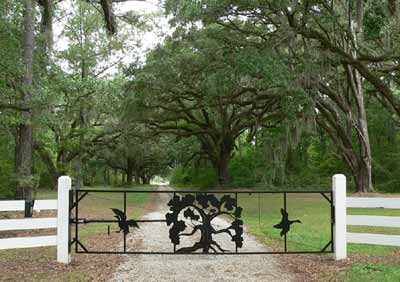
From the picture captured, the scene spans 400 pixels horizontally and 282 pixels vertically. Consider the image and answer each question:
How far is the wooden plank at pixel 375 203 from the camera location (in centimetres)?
714

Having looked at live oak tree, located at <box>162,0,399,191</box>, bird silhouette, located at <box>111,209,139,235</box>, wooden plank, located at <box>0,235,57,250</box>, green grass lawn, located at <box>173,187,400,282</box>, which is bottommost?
green grass lawn, located at <box>173,187,400,282</box>

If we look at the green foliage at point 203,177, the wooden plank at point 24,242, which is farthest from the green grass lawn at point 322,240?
the green foliage at point 203,177

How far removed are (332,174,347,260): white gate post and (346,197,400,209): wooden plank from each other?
0.69 feet

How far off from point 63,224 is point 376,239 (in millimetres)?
5027

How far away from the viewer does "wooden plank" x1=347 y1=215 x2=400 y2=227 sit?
7.18 m

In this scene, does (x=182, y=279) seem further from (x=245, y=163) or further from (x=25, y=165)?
(x=245, y=163)

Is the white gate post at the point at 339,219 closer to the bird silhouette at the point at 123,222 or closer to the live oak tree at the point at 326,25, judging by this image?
the bird silhouette at the point at 123,222

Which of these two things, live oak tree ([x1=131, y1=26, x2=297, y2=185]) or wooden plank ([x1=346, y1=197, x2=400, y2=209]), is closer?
wooden plank ([x1=346, y1=197, x2=400, y2=209])

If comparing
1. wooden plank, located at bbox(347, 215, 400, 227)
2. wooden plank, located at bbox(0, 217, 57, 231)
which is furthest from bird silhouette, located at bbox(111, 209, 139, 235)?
wooden plank, located at bbox(347, 215, 400, 227)

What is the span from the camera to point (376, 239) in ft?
24.3

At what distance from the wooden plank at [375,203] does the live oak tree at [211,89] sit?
6792 mm

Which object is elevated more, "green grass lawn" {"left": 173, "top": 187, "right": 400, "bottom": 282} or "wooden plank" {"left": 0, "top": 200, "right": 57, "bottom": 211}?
"wooden plank" {"left": 0, "top": 200, "right": 57, "bottom": 211}

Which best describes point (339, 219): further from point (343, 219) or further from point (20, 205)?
point (20, 205)

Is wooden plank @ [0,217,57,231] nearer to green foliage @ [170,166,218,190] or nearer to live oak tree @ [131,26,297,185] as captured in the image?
live oak tree @ [131,26,297,185]
